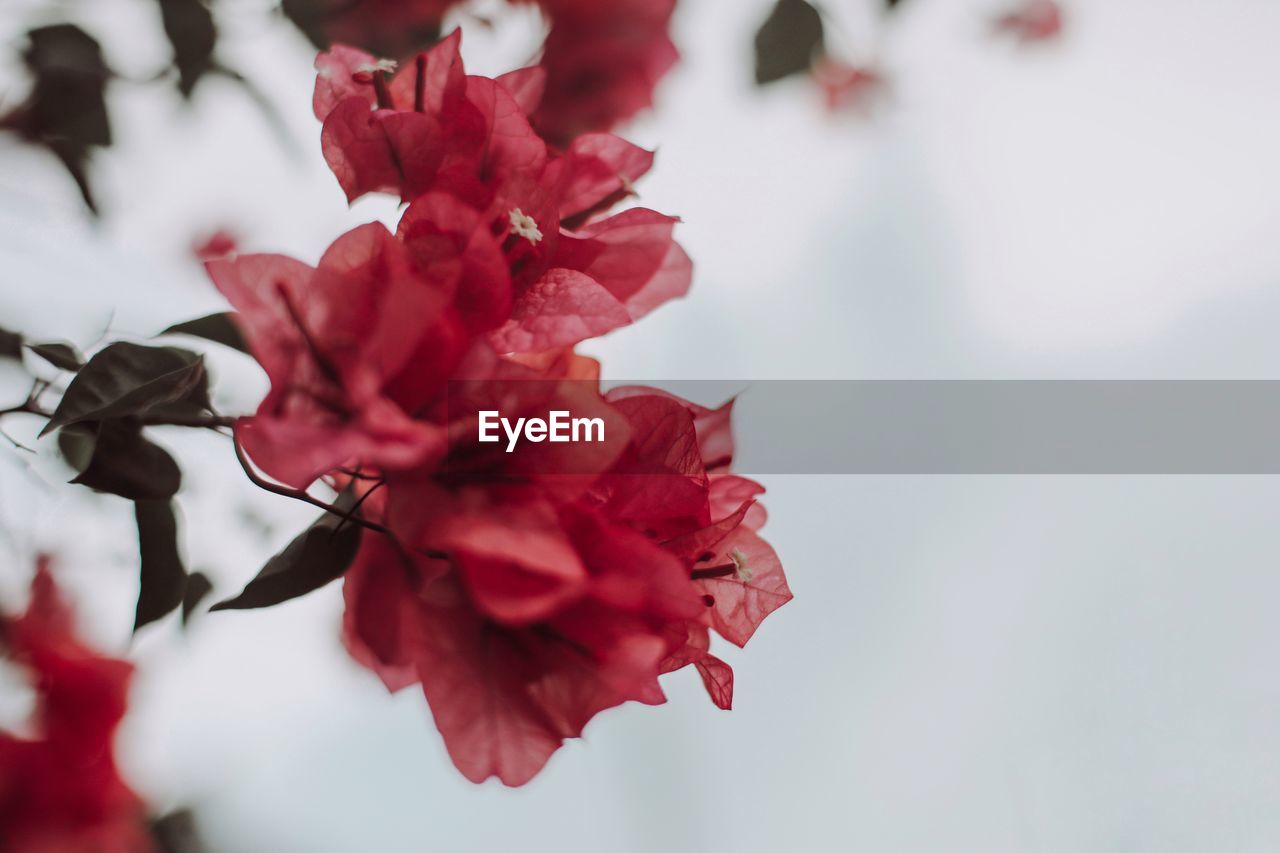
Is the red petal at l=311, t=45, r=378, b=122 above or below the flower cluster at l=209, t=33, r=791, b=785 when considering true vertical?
above

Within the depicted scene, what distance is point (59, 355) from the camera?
0.40 metres

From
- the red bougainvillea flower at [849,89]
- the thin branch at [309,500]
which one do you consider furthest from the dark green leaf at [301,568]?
the red bougainvillea flower at [849,89]

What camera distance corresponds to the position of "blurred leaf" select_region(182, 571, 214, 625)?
21.1 inches

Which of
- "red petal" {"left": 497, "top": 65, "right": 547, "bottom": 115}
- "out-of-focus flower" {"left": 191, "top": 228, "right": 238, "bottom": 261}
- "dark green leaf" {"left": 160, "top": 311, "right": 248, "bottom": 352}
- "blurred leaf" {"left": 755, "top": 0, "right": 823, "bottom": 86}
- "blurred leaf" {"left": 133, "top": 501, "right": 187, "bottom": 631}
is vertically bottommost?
"blurred leaf" {"left": 133, "top": 501, "right": 187, "bottom": 631}

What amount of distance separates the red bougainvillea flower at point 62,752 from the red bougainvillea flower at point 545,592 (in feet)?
1.38

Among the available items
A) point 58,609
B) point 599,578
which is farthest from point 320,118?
point 58,609

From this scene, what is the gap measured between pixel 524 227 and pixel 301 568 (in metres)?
0.15

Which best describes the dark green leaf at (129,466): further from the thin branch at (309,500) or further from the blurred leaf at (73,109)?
the blurred leaf at (73,109)

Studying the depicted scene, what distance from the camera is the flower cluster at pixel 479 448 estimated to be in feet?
0.90

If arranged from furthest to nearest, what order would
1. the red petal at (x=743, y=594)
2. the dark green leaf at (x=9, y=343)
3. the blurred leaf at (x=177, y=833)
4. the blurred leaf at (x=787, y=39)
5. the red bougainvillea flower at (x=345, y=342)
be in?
the blurred leaf at (x=177, y=833), the blurred leaf at (x=787, y=39), the dark green leaf at (x=9, y=343), the red petal at (x=743, y=594), the red bougainvillea flower at (x=345, y=342)

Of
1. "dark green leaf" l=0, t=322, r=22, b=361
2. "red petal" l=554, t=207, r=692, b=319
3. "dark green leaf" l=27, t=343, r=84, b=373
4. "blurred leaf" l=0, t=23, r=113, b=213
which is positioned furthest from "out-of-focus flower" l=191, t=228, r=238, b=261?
"red petal" l=554, t=207, r=692, b=319

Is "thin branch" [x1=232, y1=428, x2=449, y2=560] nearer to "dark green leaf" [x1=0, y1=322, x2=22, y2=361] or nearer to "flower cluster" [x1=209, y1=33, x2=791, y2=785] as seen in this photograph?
"flower cluster" [x1=209, y1=33, x2=791, y2=785]

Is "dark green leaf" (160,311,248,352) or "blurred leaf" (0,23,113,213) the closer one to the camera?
"dark green leaf" (160,311,248,352)

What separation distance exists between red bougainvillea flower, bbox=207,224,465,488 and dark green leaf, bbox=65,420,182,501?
0.39 feet
